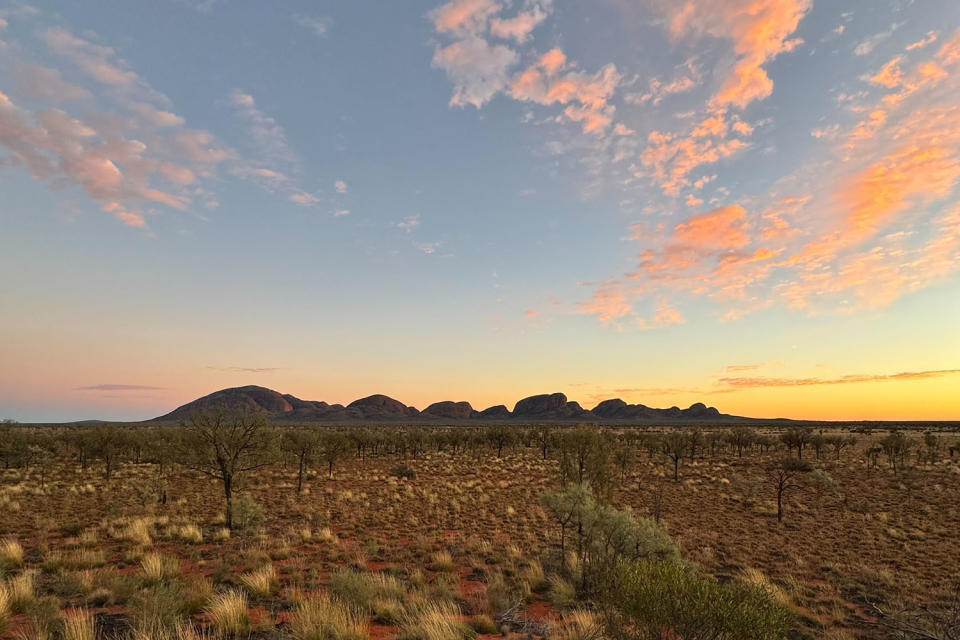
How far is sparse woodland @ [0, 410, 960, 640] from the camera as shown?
8312 mm

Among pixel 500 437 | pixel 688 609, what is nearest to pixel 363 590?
pixel 688 609

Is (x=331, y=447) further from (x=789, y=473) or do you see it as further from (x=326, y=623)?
(x=789, y=473)

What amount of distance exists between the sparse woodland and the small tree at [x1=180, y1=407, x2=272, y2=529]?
0.10m

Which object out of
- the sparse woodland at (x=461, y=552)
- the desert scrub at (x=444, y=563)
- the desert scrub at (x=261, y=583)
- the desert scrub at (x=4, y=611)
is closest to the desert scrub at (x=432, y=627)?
the sparse woodland at (x=461, y=552)

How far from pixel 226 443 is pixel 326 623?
51.0 ft

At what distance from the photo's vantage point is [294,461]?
46969 mm

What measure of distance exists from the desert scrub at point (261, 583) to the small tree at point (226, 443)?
8.75 metres

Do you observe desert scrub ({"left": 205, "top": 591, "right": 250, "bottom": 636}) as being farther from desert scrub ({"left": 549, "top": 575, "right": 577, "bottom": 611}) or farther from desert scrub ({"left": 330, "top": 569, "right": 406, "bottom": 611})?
desert scrub ({"left": 549, "top": 575, "right": 577, "bottom": 611})

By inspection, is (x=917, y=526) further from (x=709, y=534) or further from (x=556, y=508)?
(x=556, y=508)

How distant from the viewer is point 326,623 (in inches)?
325

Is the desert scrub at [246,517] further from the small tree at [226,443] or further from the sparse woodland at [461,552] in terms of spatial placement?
the small tree at [226,443]

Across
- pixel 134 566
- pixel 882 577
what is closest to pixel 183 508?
pixel 134 566

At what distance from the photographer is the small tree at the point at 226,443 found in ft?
67.6

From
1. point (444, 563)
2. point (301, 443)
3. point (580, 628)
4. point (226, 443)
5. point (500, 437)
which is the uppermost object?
point (226, 443)
